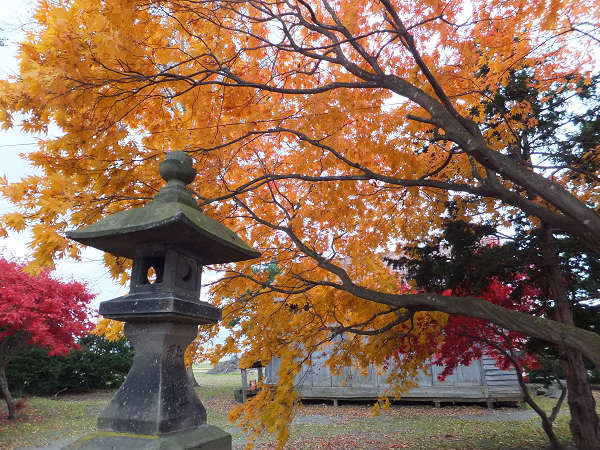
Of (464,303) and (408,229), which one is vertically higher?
(408,229)

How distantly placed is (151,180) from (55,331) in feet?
32.0

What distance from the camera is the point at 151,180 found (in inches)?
177

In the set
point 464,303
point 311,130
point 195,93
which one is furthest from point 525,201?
point 195,93

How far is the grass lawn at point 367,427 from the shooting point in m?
8.87

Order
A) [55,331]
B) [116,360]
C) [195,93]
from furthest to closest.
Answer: [116,360] → [55,331] → [195,93]

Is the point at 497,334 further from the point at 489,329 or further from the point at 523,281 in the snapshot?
the point at 523,281

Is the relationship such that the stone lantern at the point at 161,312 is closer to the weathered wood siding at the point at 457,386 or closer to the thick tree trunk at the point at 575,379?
the thick tree trunk at the point at 575,379

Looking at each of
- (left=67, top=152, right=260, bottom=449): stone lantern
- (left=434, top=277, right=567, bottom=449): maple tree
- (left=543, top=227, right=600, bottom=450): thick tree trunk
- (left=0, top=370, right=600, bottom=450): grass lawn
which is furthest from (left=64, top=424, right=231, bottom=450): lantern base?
(left=0, top=370, right=600, bottom=450): grass lawn

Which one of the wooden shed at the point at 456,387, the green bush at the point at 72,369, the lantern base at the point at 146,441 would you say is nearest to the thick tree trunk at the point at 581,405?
the wooden shed at the point at 456,387

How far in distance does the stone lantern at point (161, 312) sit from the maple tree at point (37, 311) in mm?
8882

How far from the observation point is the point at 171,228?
254 centimetres

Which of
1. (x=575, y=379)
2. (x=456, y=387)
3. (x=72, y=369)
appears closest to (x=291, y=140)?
(x=575, y=379)

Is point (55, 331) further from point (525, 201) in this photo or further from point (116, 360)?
point (525, 201)

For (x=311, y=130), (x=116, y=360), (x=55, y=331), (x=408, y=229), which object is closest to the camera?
(x=311, y=130)
